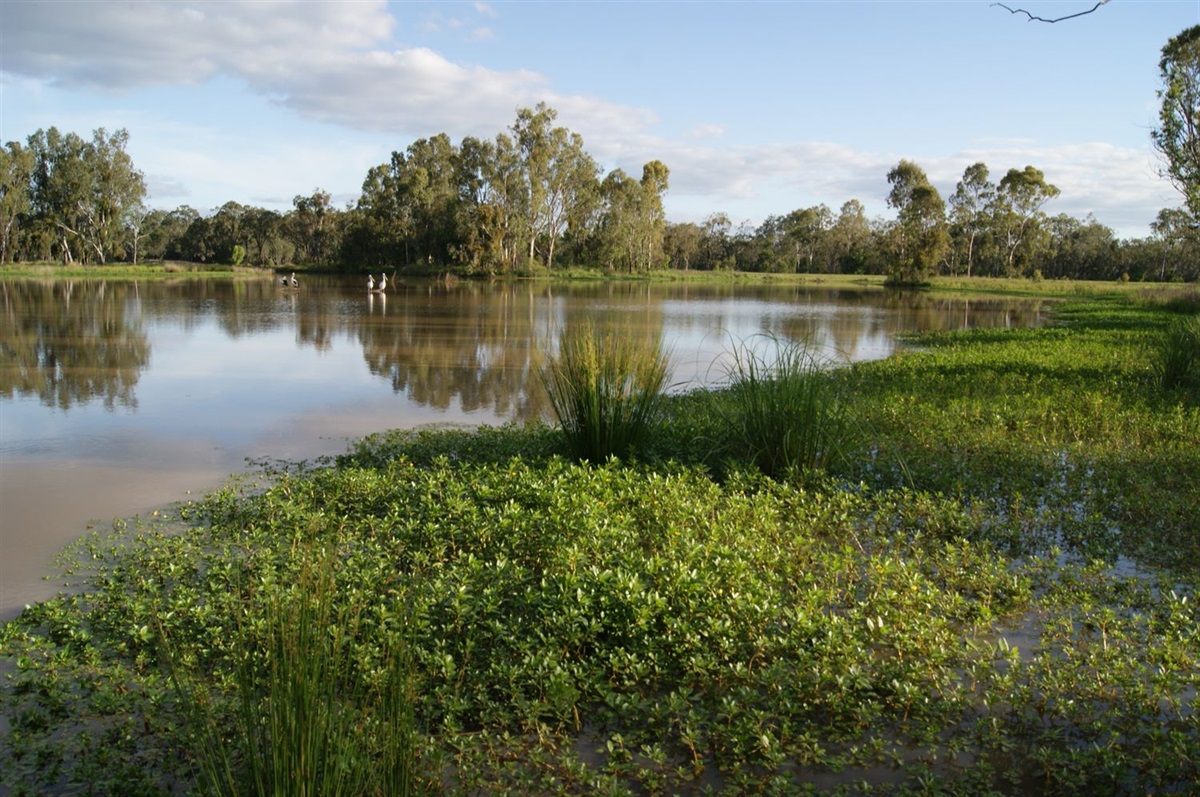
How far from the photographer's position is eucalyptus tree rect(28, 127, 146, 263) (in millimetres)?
56750

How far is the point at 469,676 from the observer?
348 centimetres

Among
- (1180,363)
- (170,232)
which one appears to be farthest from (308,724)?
(170,232)

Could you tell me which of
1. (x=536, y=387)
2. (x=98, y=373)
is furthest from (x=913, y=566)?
(x=98, y=373)

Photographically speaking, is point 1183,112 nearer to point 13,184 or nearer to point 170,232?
point 13,184

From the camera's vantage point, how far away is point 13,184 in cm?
5481

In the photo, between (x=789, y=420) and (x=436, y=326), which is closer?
(x=789, y=420)

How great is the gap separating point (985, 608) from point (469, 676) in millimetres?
2480

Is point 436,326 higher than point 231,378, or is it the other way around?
point 436,326

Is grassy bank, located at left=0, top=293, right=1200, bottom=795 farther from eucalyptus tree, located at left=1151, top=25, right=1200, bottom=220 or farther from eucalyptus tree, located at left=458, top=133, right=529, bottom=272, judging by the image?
eucalyptus tree, located at left=458, top=133, right=529, bottom=272

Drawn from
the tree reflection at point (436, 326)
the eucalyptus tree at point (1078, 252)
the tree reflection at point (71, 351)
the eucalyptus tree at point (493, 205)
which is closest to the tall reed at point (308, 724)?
the tree reflection at point (436, 326)

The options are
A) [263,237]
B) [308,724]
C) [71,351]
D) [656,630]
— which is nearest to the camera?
[308,724]

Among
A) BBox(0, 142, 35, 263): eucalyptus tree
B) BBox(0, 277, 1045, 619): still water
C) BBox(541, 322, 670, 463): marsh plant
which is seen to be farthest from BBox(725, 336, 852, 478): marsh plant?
BBox(0, 142, 35, 263): eucalyptus tree

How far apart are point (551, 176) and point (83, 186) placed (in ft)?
103

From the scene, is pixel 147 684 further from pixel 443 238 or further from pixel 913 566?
pixel 443 238
